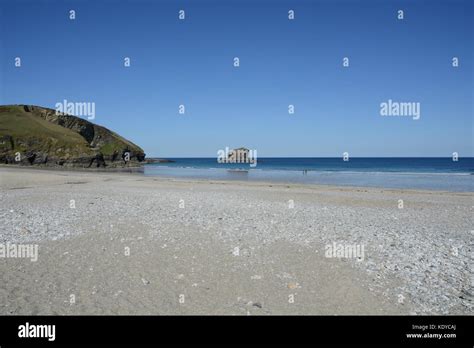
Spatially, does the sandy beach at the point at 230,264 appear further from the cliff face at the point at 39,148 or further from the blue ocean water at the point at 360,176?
the cliff face at the point at 39,148

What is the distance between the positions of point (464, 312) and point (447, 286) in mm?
1410

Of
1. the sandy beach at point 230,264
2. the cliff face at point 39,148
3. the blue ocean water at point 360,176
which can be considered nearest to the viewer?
the sandy beach at point 230,264

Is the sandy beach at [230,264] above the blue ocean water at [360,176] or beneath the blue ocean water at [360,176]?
beneath

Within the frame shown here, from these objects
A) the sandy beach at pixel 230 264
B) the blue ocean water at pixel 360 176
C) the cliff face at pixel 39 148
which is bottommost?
the sandy beach at pixel 230 264

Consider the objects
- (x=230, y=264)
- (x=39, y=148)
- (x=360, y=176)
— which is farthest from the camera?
(x=39, y=148)

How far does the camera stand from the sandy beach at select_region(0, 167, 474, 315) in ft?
26.1

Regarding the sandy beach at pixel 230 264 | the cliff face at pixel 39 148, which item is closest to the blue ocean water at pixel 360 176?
the cliff face at pixel 39 148

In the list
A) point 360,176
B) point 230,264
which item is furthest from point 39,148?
point 230,264

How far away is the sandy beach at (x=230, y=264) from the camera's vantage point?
797 centimetres

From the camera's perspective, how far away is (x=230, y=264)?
1068 centimetres

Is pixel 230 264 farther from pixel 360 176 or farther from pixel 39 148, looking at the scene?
pixel 39 148

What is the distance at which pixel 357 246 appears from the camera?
41.7 feet
